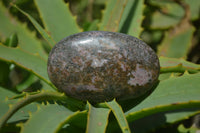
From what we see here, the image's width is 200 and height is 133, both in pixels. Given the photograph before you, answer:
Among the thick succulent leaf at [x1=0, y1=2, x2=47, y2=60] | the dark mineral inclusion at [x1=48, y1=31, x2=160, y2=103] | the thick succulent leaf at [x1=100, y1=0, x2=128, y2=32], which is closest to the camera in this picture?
the dark mineral inclusion at [x1=48, y1=31, x2=160, y2=103]

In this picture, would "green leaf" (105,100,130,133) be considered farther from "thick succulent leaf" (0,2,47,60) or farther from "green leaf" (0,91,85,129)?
"thick succulent leaf" (0,2,47,60)

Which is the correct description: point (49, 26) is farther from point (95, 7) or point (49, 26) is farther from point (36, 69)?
point (95, 7)

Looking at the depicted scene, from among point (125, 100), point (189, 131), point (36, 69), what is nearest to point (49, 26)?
point (36, 69)

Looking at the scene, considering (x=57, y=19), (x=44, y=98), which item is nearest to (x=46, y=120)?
(x=44, y=98)

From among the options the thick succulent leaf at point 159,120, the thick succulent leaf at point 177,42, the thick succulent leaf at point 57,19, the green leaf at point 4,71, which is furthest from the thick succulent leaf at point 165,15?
the green leaf at point 4,71

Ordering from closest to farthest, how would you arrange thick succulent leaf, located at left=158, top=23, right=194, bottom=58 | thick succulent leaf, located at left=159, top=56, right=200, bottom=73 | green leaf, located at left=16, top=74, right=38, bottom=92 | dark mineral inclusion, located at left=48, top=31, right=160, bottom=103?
dark mineral inclusion, located at left=48, top=31, right=160, bottom=103, thick succulent leaf, located at left=159, top=56, right=200, bottom=73, green leaf, located at left=16, top=74, right=38, bottom=92, thick succulent leaf, located at left=158, top=23, right=194, bottom=58

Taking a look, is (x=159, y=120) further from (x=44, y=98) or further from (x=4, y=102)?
(x=4, y=102)

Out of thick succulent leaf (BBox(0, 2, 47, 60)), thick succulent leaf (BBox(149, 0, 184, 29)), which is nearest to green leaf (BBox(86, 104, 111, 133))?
thick succulent leaf (BBox(0, 2, 47, 60))
